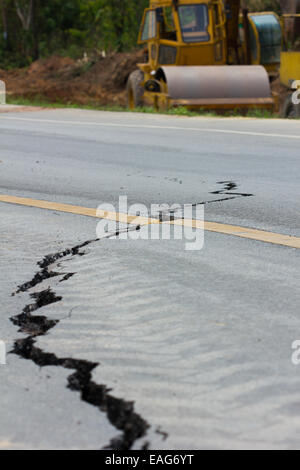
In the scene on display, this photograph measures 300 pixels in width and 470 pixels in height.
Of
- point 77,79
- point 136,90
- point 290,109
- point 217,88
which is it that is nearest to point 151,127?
point 217,88

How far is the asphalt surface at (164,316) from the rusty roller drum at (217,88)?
9139mm

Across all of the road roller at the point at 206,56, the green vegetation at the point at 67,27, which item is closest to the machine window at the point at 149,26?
the road roller at the point at 206,56

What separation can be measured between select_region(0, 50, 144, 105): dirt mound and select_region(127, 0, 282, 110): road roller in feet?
26.0

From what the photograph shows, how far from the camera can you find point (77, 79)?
3628cm

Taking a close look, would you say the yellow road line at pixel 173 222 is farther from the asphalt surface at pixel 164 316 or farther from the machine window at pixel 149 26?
the machine window at pixel 149 26

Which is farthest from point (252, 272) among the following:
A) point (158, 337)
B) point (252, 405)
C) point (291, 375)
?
point (252, 405)

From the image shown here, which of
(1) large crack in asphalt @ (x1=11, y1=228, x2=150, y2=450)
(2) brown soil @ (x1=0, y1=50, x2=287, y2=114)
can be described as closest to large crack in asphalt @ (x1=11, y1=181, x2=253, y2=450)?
(1) large crack in asphalt @ (x1=11, y1=228, x2=150, y2=450)

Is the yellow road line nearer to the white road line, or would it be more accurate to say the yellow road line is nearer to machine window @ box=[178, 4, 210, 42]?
the white road line

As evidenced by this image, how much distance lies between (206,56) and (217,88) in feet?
10.4

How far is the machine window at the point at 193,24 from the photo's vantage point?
67.0 ft

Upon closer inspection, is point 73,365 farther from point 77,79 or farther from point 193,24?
point 77,79

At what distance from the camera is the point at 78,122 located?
1548cm

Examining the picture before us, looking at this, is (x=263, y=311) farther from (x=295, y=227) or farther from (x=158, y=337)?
(x=295, y=227)

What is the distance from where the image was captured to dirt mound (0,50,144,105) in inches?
1207
